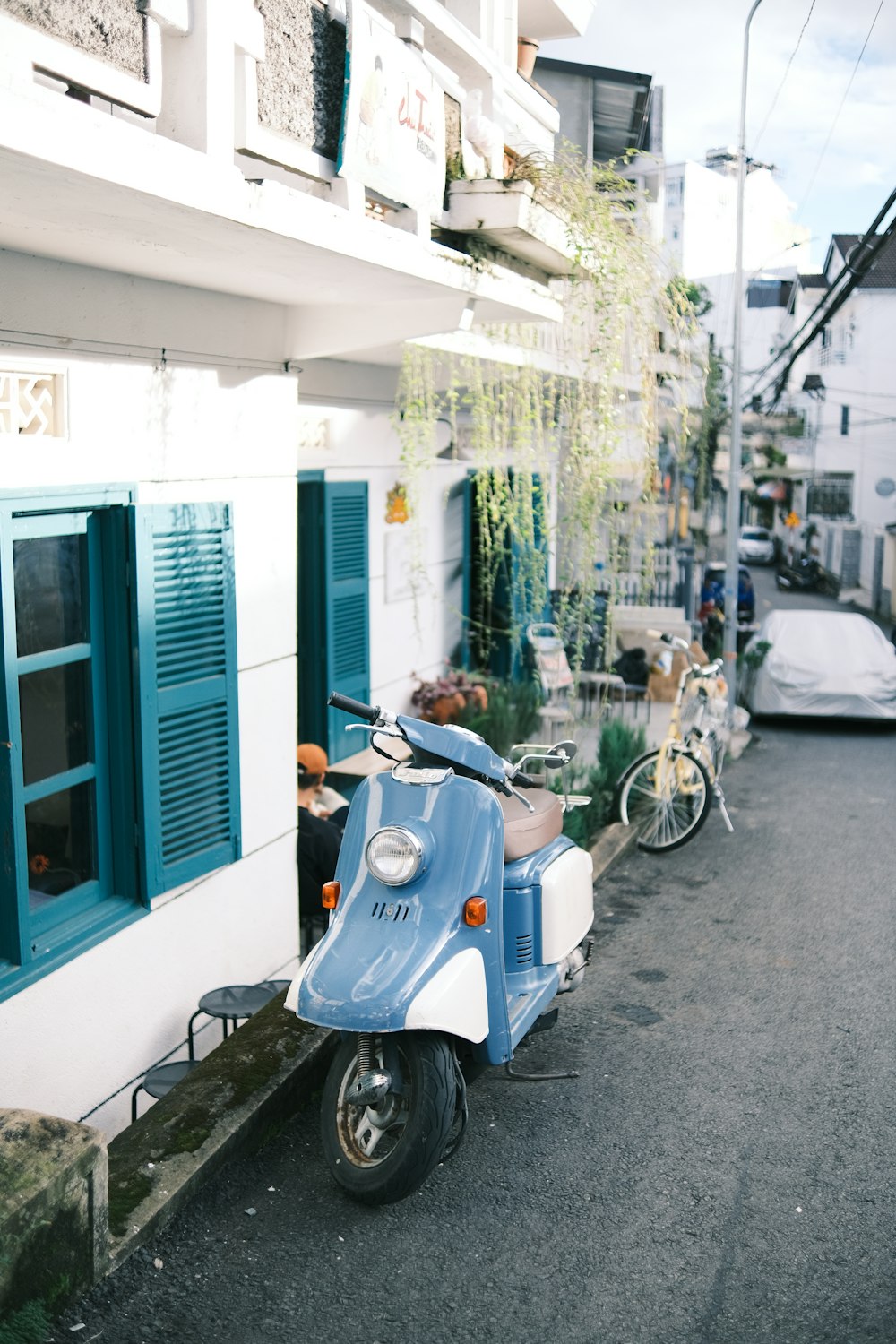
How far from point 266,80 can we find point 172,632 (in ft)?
6.62

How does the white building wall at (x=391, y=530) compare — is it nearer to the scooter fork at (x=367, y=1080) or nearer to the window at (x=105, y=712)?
the window at (x=105, y=712)

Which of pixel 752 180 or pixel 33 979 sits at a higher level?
pixel 752 180

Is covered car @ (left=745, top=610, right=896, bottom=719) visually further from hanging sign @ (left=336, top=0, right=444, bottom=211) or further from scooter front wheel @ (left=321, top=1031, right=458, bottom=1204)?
scooter front wheel @ (left=321, top=1031, right=458, bottom=1204)

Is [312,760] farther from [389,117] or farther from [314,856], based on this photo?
[389,117]

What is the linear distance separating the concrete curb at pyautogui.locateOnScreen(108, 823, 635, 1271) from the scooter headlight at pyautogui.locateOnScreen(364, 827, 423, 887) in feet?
3.14

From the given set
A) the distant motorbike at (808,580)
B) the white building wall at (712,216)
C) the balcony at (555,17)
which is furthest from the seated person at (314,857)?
the distant motorbike at (808,580)

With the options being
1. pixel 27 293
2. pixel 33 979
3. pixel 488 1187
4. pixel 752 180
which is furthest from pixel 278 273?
pixel 752 180

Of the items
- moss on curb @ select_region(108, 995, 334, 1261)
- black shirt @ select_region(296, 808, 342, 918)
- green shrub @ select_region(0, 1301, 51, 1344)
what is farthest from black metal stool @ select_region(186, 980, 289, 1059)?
green shrub @ select_region(0, 1301, 51, 1344)

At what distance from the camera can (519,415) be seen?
836 cm

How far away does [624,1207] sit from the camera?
153 inches

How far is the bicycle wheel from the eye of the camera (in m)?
7.99

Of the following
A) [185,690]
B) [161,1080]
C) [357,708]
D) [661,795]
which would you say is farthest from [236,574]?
[661,795]

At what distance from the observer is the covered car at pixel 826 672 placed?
1284cm

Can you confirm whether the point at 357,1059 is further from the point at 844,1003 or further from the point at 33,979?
the point at 844,1003
